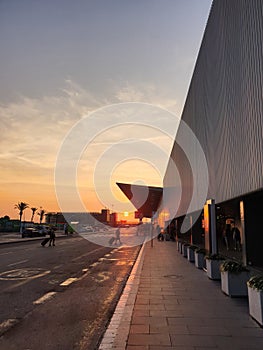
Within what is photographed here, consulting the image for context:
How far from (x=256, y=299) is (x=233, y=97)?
692 centimetres

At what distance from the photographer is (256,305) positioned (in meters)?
6.57

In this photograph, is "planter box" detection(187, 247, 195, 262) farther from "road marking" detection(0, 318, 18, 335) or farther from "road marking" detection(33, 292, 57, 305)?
"road marking" detection(0, 318, 18, 335)

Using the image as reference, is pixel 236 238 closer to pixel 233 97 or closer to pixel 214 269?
pixel 214 269

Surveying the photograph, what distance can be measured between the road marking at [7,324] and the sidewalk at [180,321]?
1936 mm

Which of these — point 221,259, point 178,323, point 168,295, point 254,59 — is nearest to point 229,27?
point 254,59

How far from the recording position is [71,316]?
7.64 metres

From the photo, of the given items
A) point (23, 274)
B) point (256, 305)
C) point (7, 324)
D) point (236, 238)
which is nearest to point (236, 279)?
point (256, 305)

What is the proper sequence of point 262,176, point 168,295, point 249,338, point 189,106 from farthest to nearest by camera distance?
1. point 189,106
2. point 168,295
3. point 262,176
4. point 249,338

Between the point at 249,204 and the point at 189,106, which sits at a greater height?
the point at 189,106

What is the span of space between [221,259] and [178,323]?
6117 mm

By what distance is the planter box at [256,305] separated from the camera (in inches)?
249

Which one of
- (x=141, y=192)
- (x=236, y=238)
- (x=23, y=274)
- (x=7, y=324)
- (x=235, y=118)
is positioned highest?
(x=141, y=192)

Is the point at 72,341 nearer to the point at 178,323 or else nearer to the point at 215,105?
the point at 178,323

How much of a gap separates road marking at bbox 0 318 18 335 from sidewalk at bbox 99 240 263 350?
76.2 inches
